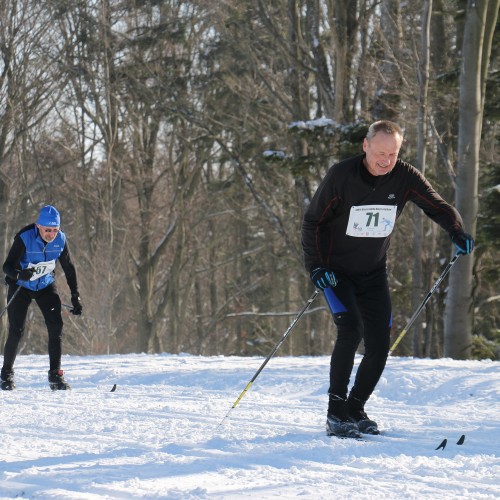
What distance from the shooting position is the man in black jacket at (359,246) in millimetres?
5246

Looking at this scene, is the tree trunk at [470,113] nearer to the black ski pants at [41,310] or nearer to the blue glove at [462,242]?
the black ski pants at [41,310]

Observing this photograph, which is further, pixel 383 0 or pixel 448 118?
pixel 448 118

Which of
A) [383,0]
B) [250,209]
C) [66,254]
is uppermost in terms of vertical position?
[383,0]

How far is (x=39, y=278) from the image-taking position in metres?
8.36

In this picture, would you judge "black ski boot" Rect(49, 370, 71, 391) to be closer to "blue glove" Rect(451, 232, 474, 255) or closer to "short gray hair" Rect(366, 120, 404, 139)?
"blue glove" Rect(451, 232, 474, 255)

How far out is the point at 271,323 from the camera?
31.0 meters

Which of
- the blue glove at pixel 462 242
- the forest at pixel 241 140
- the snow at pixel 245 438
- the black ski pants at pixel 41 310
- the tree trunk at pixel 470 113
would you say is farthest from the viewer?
the forest at pixel 241 140

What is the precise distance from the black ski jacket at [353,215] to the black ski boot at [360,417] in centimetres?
80

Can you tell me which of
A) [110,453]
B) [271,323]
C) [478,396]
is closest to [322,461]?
[110,453]

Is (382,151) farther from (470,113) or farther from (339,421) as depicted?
(470,113)

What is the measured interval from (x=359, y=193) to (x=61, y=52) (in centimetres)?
1793

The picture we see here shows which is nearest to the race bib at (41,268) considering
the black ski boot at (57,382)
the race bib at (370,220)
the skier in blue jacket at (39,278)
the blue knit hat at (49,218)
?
the skier in blue jacket at (39,278)

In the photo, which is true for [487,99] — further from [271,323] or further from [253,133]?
[271,323]

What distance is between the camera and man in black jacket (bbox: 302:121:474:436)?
5.25 meters
